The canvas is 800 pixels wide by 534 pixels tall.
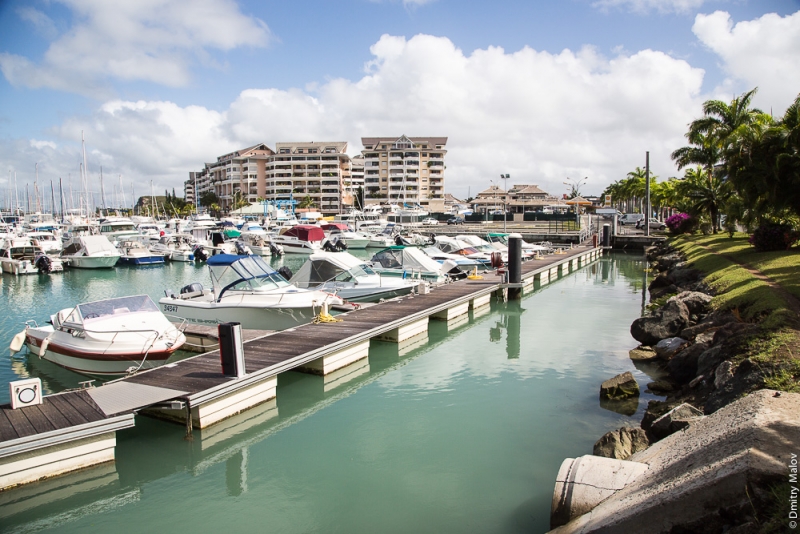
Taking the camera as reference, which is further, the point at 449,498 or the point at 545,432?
the point at 545,432

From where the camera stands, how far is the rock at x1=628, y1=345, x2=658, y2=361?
51.9 ft

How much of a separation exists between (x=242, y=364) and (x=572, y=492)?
7346mm

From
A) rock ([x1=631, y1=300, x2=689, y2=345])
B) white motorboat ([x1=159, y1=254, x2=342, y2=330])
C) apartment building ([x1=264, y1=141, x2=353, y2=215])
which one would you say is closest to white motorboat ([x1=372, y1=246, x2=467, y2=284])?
white motorboat ([x1=159, y1=254, x2=342, y2=330])

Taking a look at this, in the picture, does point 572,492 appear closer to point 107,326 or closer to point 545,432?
point 545,432

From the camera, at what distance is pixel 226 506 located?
866cm

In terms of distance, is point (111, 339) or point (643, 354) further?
point (643, 354)

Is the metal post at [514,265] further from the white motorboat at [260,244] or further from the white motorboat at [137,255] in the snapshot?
the white motorboat at [137,255]

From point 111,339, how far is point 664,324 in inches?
609

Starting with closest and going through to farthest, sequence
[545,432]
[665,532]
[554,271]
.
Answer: [665,532]
[545,432]
[554,271]

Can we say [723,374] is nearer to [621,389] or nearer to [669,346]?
[621,389]

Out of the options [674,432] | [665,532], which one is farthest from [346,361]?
[665,532]

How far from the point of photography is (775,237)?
79.6 feet

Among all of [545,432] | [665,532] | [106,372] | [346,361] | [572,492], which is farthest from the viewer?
[346,361]

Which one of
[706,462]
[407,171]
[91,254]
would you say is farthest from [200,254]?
[407,171]
